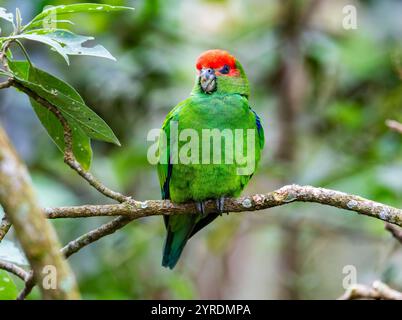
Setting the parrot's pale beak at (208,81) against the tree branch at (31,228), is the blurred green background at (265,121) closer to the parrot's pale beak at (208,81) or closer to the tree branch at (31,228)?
the parrot's pale beak at (208,81)

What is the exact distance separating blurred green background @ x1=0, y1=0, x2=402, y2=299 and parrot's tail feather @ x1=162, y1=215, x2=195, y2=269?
0.65 m

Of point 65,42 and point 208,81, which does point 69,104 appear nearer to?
point 65,42

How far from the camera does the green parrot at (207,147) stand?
104 inches

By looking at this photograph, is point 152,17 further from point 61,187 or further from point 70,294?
point 70,294

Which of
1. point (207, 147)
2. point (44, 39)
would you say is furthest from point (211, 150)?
point (44, 39)

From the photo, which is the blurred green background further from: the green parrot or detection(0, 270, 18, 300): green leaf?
detection(0, 270, 18, 300): green leaf

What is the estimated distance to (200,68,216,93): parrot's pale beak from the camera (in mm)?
2879

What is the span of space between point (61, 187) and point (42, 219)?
299 centimetres

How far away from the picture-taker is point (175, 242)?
117 inches

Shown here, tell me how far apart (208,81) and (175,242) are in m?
0.82

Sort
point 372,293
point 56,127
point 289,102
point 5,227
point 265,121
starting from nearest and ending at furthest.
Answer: point 5,227 < point 56,127 < point 372,293 < point 289,102 < point 265,121

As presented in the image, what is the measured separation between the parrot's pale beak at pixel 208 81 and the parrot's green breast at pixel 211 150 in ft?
0.20

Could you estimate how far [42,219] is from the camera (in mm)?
1052

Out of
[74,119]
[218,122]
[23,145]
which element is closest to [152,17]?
[23,145]
